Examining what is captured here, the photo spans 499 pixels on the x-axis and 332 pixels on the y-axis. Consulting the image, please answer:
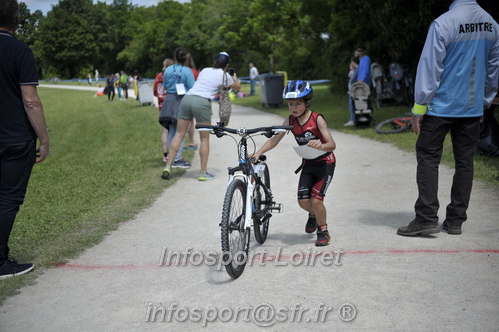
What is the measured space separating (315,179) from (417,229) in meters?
1.12

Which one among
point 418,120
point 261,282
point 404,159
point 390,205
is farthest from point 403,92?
point 261,282

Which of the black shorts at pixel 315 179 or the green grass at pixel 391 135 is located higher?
the black shorts at pixel 315 179

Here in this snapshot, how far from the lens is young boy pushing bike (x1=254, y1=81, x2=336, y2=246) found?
5.13 m

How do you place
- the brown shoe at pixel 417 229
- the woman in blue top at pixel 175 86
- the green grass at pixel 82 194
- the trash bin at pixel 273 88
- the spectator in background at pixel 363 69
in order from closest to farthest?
the brown shoe at pixel 417 229 → the green grass at pixel 82 194 → the woman in blue top at pixel 175 86 → the spectator in background at pixel 363 69 → the trash bin at pixel 273 88

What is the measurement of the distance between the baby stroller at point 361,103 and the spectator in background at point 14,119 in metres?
10.2

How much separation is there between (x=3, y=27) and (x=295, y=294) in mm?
3101

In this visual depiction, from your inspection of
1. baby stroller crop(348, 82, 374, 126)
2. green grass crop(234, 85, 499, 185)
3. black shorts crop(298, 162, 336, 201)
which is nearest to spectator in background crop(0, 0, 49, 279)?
black shorts crop(298, 162, 336, 201)

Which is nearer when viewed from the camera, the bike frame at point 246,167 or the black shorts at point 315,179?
the bike frame at point 246,167

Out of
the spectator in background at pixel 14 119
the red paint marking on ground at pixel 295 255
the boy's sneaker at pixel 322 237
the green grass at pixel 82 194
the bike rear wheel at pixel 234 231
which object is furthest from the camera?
the green grass at pixel 82 194

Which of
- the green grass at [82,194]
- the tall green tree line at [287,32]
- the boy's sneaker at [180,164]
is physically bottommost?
the green grass at [82,194]

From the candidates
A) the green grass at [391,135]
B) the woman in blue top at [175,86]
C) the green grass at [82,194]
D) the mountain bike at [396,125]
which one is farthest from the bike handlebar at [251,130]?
the mountain bike at [396,125]

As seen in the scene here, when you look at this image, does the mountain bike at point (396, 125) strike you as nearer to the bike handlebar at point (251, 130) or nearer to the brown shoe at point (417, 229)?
the brown shoe at point (417, 229)

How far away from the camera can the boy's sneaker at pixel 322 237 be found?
5418 mm

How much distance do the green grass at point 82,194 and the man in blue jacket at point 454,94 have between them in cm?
336
